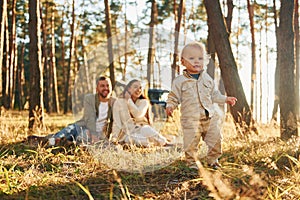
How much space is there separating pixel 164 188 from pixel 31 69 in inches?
220

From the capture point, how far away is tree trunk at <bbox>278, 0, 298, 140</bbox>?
20.5 feet

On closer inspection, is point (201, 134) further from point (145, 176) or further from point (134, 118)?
point (134, 118)

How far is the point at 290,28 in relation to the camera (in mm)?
6254

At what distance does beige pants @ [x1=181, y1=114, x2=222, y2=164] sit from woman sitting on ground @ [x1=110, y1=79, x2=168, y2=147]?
2.39 m

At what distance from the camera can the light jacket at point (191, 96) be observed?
409 centimetres

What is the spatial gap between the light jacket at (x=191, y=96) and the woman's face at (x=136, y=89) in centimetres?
267

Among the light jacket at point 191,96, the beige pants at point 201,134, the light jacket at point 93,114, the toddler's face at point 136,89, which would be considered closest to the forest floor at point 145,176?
the beige pants at point 201,134

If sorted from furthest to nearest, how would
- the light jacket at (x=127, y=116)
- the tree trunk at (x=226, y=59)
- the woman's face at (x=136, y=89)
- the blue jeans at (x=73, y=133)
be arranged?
1. the tree trunk at (x=226, y=59)
2. the woman's face at (x=136, y=89)
3. the light jacket at (x=127, y=116)
4. the blue jeans at (x=73, y=133)

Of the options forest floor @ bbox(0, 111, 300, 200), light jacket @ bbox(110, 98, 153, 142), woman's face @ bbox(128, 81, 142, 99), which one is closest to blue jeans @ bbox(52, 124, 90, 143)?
light jacket @ bbox(110, 98, 153, 142)

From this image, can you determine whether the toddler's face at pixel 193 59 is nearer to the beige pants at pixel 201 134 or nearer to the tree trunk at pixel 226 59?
the beige pants at pixel 201 134

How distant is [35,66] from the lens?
8148 millimetres

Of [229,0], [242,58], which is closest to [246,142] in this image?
[229,0]

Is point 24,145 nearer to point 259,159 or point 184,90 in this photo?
point 184,90

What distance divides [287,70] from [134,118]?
2.61 metres
